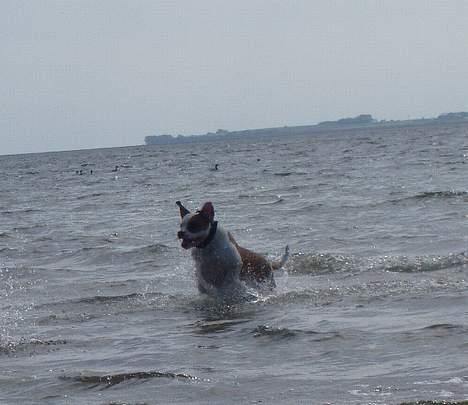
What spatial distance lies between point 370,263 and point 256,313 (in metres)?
3.21

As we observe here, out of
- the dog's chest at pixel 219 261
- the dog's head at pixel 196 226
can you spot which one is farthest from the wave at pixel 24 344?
the dog's chest at pixel 219 261

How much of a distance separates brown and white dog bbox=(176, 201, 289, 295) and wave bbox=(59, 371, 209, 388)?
2.85 m

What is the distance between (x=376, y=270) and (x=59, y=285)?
383 centimetres

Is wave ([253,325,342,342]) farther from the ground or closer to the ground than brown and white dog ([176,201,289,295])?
closer to the ground

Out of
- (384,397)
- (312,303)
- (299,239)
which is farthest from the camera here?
(299,239)

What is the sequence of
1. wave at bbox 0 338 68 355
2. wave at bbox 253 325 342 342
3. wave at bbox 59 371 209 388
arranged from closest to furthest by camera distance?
1. wave at bbox 59 371 209 388
2. wave at bbox 253 325 342 342
3. wave at bbox 0 338 68 355

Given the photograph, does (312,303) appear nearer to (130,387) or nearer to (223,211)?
(130,387)

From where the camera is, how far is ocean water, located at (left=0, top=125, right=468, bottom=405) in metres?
6.45

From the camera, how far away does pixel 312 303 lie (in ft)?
31.6

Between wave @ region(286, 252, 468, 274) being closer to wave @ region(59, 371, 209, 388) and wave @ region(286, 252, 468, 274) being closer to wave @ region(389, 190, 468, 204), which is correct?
wave @ region(59, 371, 209, 388)

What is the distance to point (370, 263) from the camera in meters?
12.2

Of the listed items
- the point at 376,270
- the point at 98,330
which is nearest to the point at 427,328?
the point at 98,330

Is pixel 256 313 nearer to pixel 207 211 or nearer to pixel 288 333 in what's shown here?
pixel 207 211

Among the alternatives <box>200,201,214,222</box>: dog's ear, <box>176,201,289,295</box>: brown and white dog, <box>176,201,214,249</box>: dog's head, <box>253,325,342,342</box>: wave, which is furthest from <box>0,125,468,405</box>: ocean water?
<box>200,201,214,222</box>: dog's ear
